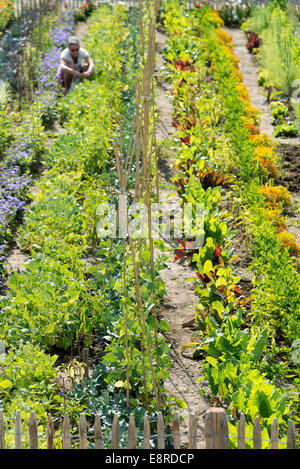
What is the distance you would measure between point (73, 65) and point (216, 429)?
24.0 ft

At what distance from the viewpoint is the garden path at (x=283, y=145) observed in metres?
6.96

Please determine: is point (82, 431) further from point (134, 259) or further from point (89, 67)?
point (89, 67)

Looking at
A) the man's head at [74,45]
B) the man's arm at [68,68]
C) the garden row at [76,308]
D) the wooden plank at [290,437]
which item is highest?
the man's head at [74,45]

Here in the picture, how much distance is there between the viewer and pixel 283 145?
8.40 metres

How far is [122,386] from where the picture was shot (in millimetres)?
4172

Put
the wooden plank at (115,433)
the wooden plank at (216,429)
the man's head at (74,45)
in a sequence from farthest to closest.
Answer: the man's head at (74,45) → the wooden plank at (115,433) → the wooden plank at (216,429)

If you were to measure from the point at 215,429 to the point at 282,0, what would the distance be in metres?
12.1

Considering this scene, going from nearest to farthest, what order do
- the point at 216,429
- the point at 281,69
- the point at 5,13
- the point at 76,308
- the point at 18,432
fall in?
the point at 216,429 < the point at 18,432 < the point at 76,308 < the point at 281,69 < the point at 5,13

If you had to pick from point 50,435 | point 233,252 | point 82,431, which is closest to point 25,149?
point 233,252

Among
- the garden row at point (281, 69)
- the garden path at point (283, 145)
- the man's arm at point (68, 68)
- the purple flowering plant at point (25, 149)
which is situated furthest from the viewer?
the man's arm at point (68, 68)

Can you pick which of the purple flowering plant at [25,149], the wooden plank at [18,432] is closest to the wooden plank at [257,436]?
the wooden plank at [18,432]

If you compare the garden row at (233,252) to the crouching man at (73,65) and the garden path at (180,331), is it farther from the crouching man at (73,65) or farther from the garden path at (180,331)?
the crouching man at (73,65)

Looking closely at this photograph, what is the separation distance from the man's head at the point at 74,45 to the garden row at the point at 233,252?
133 cm
